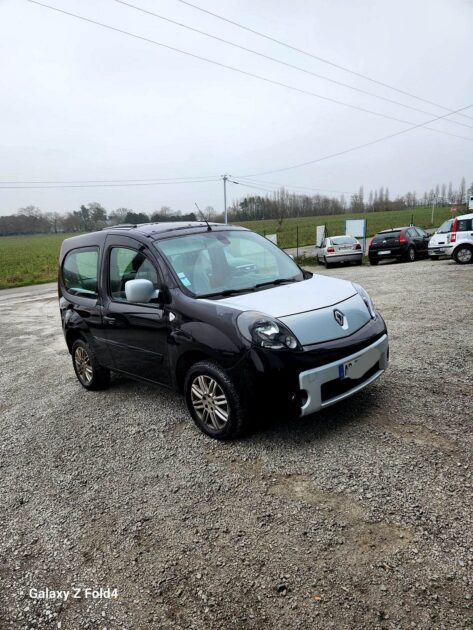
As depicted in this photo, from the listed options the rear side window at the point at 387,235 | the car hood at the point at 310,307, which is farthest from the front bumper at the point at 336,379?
the rear side window at the point at 387,235

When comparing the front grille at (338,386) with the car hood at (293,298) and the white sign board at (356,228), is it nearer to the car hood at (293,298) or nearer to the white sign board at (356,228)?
the car hood at (293,298)

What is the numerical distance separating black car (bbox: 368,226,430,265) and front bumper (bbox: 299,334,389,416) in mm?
14796

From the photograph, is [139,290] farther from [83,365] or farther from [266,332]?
[83,365]

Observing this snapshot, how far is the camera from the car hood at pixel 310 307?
3291mm

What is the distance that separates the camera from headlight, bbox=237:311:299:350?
3176mm

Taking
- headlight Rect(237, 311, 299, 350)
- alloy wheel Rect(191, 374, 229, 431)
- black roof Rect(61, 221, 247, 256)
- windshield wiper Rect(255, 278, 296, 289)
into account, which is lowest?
alloy wheel Rect(191, 374, 229, 431)

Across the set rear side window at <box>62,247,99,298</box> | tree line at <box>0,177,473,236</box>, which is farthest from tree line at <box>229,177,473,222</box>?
rear side window at <box>62,247,99,298</box>

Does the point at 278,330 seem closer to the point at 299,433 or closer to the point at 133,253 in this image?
the point at 299,433

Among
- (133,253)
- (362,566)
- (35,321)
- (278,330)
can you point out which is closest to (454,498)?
(362,566)

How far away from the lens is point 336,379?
10.8 feet

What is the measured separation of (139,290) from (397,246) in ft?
51.3

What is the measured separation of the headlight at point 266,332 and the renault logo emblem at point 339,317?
464mm

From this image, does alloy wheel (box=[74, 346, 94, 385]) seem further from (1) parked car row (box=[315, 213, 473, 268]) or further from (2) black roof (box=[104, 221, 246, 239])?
(1) parked car row (box=[315, 213, 473, 268])

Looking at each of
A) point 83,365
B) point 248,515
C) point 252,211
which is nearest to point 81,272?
point 83,365
